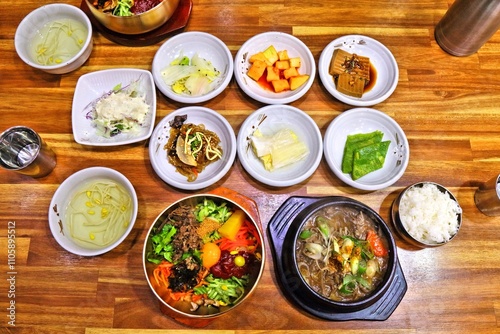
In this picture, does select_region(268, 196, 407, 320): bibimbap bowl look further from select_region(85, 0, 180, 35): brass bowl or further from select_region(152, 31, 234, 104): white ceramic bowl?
select_region(85, 0, 180, 35): brass bowl

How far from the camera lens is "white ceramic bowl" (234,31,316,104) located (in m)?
2.40

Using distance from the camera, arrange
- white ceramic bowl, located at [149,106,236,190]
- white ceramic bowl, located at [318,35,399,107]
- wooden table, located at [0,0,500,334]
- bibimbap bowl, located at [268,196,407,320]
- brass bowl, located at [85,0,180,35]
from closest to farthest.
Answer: bibimbap bowl, located at [268,196,407,320]
wooden table, located at [0,0,500,334]
white ceramic bowl, located at [149,106,236,190]
brass bowl, located at [85,0,180,35]
white ceramic bowl, located at [318,35,399,107]

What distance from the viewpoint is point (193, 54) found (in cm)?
258

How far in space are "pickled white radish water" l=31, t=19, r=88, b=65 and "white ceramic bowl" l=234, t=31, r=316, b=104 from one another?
98 centimetres

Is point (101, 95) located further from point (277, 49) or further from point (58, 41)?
point (277, 49)

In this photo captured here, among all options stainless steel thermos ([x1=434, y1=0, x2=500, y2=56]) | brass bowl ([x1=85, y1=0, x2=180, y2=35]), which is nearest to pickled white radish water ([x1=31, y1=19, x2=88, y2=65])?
brass bowl ([x1=85, y1=0, x2=180, y2=35])

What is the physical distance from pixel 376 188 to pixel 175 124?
1170mm

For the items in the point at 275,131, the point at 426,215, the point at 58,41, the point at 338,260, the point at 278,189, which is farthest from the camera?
the point at 58,41

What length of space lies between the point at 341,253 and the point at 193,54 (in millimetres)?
1494

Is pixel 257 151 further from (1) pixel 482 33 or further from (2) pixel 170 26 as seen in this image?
(1) pixel 482 33

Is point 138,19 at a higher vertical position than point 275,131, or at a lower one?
higher

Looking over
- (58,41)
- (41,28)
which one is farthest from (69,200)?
(41,28)

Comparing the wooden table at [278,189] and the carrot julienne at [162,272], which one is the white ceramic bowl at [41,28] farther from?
the carrot julienne at [162,272]

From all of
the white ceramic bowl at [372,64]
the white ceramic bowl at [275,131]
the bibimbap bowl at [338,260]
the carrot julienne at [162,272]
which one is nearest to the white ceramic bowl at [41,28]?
the white ceramic bowl at [275,131]
